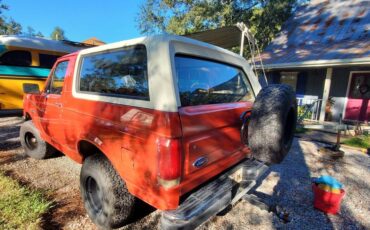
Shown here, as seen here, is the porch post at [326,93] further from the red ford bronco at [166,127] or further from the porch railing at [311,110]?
the red ford bronco at [166,127]

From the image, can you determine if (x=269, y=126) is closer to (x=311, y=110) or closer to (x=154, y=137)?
(x=154, y=137)

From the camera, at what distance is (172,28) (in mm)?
16812

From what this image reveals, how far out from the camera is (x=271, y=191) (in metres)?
3.42

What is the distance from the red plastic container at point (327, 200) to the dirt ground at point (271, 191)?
87mm

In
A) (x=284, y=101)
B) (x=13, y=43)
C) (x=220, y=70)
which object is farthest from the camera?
(x=13, y=43)

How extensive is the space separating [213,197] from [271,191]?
191 cm

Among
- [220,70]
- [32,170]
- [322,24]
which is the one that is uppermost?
[322,24]

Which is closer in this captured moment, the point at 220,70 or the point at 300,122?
the point at 220,70

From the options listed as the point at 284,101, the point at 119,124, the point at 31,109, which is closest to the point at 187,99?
the point at 119,124

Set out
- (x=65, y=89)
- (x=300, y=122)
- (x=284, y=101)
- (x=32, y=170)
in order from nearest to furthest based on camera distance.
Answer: (x=284, y=101)
(x=65, y=89)
(x=32, y=170)
(x=300, y=122)

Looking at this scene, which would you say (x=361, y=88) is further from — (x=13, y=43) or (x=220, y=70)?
(x=13, y=43)

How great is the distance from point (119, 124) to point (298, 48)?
10339 mm

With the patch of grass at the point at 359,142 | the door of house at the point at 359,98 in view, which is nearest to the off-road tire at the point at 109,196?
the patch of grass at the point at 359,142

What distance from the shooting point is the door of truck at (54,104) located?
9.71 ft
